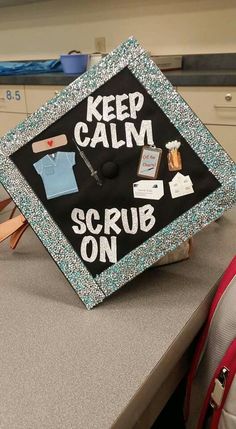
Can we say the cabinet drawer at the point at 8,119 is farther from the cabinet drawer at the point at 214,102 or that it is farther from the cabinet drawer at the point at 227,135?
the cabinet drawer at the point at 227,135

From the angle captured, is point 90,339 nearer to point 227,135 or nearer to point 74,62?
point 227,135

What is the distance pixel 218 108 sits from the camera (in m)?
1.94

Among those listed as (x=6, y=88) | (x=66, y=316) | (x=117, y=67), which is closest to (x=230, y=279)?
(x=66, y=316)

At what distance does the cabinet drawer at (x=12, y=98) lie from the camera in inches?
103

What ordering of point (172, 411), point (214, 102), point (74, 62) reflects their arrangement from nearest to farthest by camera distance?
point (172, 411) < point (214, 102) < point (74, 62)

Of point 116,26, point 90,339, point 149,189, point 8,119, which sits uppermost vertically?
point 116,26

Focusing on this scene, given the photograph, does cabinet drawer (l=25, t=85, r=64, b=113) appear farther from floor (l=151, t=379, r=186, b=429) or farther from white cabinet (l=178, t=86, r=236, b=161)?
floor (l=151, t=379, r=186, b=429)

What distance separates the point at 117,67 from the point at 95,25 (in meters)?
2.49

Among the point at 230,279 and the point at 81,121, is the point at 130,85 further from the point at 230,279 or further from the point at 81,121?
the point at 230,279

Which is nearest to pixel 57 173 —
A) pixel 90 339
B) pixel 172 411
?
pixel 90 339

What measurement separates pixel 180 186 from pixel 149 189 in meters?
0.04

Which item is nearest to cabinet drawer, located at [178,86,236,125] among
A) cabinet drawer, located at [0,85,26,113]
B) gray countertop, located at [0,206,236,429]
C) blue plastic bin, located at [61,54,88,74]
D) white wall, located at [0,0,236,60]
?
white wall, located at [0,0,236,60]

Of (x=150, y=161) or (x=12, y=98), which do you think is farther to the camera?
(x=12, y=98)

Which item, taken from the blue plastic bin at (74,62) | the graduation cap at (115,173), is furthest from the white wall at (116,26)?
the graduation cap at (115,173)
